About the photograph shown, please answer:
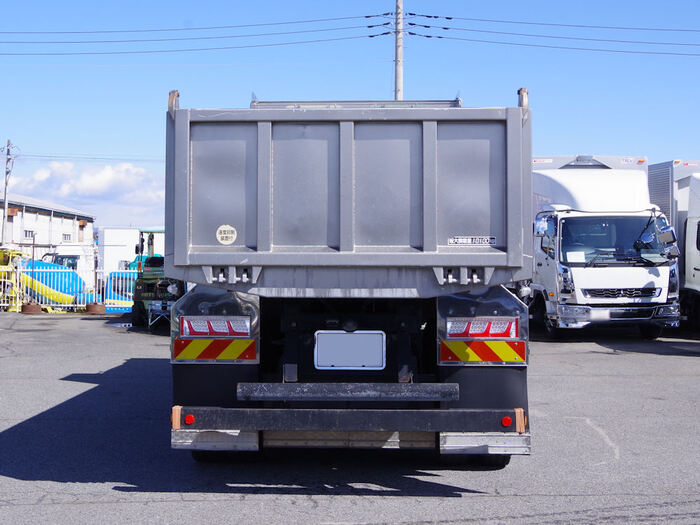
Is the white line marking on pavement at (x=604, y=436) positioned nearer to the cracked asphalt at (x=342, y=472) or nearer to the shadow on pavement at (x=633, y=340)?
the cracked asphalt at (x=342, y=472)

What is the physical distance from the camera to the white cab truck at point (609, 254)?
47.1ft

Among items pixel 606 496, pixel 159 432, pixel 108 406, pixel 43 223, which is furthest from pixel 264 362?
pixel 43 223

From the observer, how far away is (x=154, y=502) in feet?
16.7

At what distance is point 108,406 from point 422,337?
434cm

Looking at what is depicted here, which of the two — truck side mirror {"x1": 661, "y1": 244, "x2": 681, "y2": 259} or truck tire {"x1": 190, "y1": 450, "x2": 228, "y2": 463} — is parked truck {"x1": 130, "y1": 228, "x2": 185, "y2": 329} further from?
truck tire {"x1": 190, "y1": 450, "x2": 228, "y2": 463}

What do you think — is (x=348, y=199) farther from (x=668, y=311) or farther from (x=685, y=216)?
(x=685, y=216)

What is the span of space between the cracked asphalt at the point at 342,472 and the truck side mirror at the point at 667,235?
14.4 ft

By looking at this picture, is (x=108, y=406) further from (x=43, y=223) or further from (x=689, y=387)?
(x=43, y=223)

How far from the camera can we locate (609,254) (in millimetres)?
14352

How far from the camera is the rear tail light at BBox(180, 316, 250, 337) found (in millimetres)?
5359

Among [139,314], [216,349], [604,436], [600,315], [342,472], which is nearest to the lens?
[216,349]

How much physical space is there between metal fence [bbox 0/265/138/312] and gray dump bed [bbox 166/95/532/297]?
20025mm

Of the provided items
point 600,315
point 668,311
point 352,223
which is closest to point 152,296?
point 600,315

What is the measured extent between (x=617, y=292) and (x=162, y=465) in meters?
10.6
